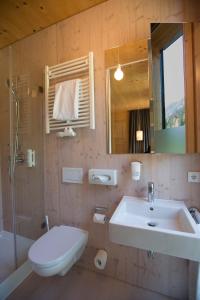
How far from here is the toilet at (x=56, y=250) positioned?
3.81 ft

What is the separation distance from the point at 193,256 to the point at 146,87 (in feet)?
4.09

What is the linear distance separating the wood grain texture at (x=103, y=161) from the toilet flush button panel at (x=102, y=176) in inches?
2.2

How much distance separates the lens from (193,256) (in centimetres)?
86

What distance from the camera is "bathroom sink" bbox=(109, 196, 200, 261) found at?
2.87 ft

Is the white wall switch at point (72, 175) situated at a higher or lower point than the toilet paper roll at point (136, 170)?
lower

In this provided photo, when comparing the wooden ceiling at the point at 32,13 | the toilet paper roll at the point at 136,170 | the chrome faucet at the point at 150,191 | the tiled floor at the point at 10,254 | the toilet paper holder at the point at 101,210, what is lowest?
the tiled floor at the point at 10,254

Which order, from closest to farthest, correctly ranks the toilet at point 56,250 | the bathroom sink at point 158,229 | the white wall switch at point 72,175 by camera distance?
the bathroom sink at point 158,229, the toilet at point 56,250, the white wall switch at point 72,175

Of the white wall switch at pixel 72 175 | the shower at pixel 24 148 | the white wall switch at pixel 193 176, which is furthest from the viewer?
the shower at pixel 24 148

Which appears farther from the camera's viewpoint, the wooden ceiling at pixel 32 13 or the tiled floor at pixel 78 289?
the wooden ceiling at pixel 32 13

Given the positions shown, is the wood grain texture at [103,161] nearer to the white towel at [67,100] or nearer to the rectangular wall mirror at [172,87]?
the rectangular wall mirror at [172,87]

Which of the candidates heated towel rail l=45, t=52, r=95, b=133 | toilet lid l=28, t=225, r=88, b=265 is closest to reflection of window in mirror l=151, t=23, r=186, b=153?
heated towel rail l=45, t=52, r=95, b=133

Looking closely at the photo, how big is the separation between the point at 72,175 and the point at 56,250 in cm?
68

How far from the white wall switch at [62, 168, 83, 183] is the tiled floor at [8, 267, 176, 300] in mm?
945

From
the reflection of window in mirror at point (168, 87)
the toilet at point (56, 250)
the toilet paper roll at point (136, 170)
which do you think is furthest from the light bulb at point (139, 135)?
the toilet at point (56, 250)
